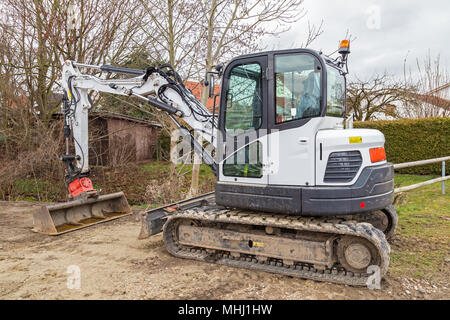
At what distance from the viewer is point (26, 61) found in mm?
10297

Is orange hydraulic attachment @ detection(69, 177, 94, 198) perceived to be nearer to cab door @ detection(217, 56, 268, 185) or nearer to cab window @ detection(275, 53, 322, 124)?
cab door @ detection(217, 56, 268, 185)

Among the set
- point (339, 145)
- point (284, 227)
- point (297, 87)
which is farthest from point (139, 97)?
point (339, 145)

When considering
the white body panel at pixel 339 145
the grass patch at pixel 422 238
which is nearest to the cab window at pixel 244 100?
the white body panel at pixel 339 145

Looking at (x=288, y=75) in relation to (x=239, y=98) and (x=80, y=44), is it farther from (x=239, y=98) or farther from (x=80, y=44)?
(x=80, y=44)

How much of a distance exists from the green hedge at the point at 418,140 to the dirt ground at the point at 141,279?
10918mm

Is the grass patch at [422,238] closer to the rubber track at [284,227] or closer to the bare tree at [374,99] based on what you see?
the rubber track at [284,227]

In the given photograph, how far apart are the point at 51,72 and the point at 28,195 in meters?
3.85

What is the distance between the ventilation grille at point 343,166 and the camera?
12.5 feet

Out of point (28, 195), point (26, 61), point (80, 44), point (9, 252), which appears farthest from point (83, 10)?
point (9, 252)

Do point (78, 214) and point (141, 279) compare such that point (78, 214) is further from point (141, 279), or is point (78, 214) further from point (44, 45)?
point (44, 45)

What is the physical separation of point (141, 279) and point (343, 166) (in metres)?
2.55

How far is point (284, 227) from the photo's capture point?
13.1 feet

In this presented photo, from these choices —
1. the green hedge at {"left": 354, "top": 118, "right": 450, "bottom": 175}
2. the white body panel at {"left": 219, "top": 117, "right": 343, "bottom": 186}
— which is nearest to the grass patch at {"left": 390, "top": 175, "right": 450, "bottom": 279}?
the white body panel at {"left": 219, "top": 117, "right": 343, "bottom": 186}

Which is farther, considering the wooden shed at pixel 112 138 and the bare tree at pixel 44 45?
the wooden shed at pixel 112 138
